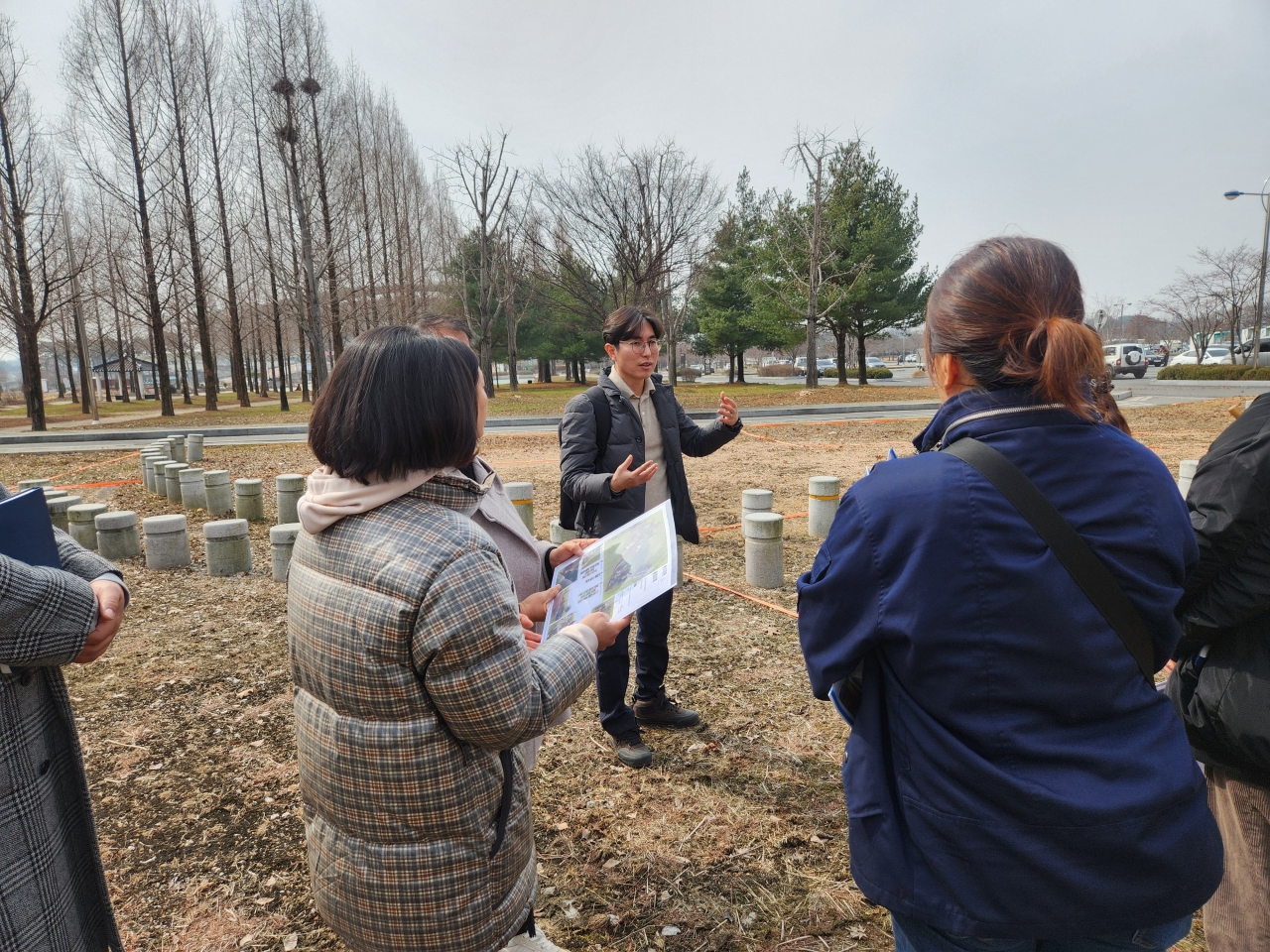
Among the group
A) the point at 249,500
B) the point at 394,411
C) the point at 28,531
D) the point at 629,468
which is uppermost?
the point at 394,411

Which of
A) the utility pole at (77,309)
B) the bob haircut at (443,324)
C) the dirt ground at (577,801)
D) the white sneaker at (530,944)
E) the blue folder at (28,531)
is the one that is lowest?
the dirt ground at (577,801)

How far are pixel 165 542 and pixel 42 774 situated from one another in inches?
241

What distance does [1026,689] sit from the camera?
123cm

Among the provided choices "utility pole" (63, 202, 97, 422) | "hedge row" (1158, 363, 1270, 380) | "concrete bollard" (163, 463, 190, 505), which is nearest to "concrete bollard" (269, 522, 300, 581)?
"concrete bollard" (163, 463, 190, 505)

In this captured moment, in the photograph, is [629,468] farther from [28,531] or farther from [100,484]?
[100,484]

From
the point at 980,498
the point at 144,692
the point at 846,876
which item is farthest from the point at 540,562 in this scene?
the point at 144,692

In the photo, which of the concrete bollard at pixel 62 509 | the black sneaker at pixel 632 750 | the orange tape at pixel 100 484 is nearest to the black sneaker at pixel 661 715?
the black sneaker at pixel 632 750

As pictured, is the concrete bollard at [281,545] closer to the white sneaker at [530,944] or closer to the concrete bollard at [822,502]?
the concrete bollard at [822,502]

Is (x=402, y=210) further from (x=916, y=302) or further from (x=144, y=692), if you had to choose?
(x=144, y=692)

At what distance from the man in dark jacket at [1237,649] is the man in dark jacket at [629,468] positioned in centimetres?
196

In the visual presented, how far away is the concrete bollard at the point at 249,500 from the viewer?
29.2 feet

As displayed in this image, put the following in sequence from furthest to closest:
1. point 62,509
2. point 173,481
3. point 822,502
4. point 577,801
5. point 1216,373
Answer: point 1216,373, point 173,481, point 62,509, point 822,502, point 577,801

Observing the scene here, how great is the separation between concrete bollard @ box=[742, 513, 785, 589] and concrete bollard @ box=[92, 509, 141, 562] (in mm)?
5944

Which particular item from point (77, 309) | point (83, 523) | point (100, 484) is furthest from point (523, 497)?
point (77, 309)
